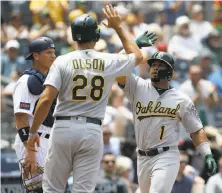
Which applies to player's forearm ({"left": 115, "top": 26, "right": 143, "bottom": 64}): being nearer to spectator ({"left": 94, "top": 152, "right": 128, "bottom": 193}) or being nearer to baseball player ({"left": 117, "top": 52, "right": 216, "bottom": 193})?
baseball player ({"left": 117, "top": 52, "right": 216, "bottom": 193})

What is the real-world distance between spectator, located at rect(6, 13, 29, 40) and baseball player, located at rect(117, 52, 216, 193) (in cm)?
794

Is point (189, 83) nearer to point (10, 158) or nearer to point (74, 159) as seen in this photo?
point (10, 158)

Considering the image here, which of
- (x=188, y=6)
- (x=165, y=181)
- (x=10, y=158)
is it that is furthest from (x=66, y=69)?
(x=188, y=6)

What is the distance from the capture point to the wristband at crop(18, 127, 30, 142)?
27.7ft

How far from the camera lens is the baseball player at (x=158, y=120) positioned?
8.69 metres

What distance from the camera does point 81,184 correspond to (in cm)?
762

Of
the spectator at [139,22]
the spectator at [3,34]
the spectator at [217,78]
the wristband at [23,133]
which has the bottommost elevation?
the wristband at [23,133]

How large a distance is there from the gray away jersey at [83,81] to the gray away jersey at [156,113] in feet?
3.50

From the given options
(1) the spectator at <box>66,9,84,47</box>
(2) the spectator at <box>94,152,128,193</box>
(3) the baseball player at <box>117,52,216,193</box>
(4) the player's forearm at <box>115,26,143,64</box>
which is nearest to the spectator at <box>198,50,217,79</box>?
(1) the spectator at <box>66,9,84,47</box>

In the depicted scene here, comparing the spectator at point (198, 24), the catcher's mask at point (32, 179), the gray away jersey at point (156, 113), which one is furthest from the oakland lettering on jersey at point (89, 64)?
the spectator at point (198, 24)

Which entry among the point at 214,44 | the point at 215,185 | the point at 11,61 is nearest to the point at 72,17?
the point at 11,61

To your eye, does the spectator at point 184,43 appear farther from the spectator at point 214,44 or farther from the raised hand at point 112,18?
the raised hand at point 112,18

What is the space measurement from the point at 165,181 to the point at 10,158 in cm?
447

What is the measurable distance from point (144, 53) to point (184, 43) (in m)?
1.49
